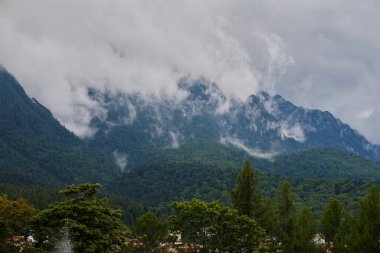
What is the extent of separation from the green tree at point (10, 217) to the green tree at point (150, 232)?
29.8 m

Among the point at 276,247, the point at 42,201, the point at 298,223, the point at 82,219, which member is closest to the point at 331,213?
the point at 298,223

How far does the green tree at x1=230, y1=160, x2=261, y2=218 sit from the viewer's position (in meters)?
52.1

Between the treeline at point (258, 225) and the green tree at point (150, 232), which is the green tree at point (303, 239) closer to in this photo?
the treeline at point (258, 225)

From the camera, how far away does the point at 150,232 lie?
70.4m

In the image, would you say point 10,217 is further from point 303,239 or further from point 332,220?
point 332,220

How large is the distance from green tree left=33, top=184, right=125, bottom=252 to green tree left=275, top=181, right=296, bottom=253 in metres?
19.2

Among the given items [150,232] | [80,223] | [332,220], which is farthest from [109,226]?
[332,220]

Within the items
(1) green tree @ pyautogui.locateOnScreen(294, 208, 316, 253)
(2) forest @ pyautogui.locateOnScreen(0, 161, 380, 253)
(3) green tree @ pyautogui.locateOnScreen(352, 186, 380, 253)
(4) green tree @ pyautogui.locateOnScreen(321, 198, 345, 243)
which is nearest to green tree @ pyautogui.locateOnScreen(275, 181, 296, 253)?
(1) green tree @ pyautogui.locateOnScreen(294, 208, 316, 253)

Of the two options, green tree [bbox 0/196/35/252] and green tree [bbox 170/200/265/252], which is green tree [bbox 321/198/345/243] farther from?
green tree [bbox 0/196/35/252]

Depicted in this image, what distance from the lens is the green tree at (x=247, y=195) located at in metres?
52.1

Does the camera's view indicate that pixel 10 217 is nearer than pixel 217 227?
Yes

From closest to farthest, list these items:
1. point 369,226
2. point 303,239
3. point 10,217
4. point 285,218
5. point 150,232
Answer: point 369,226 < point 10,217 < point 303,239 < point 285,218 < point 150,232

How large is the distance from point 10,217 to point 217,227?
17.8 meters

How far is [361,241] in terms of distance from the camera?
127 ft
